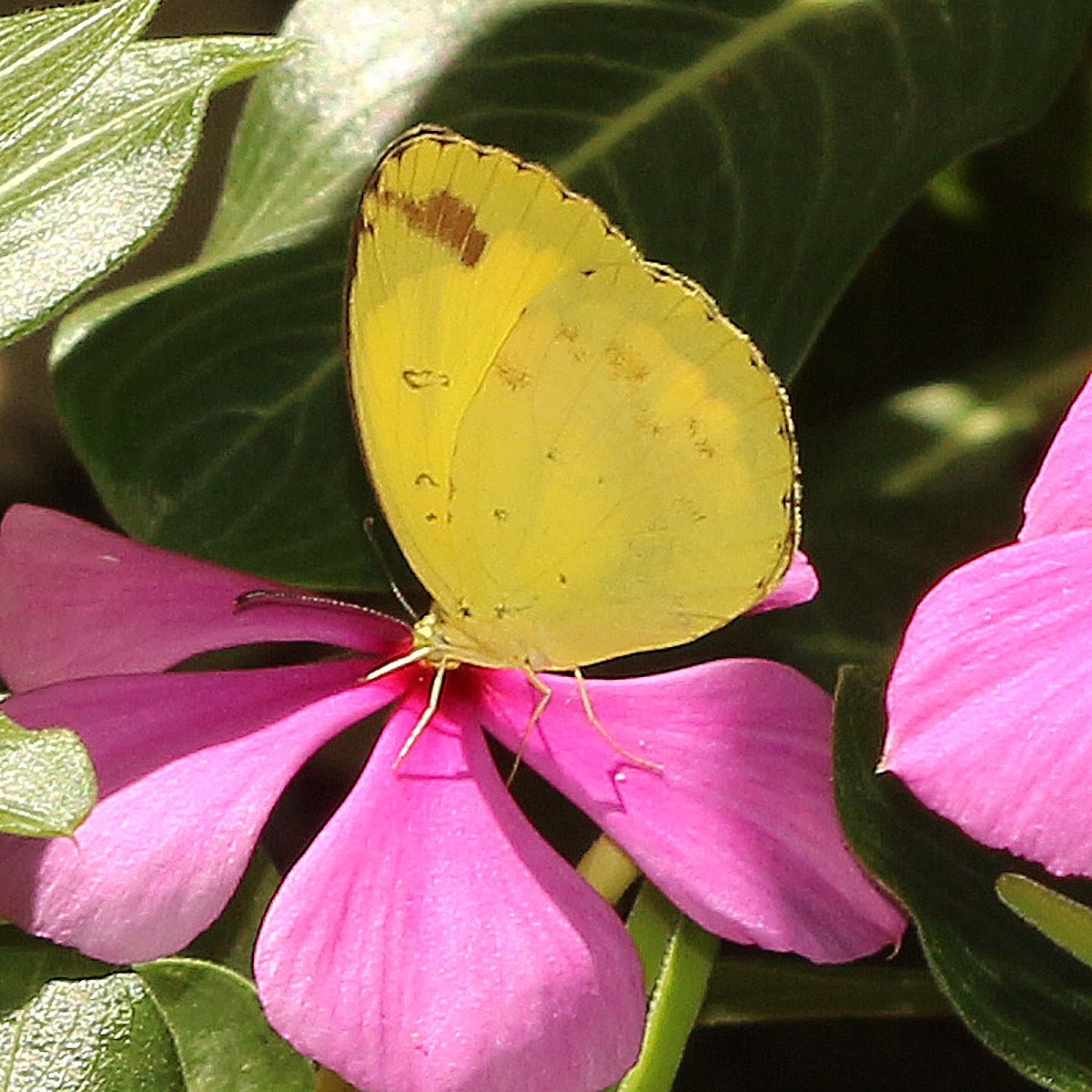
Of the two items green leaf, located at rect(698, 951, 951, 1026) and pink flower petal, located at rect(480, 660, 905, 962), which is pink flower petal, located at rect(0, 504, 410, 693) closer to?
pink flower petal, located at rect(480, 660, 905, 962)

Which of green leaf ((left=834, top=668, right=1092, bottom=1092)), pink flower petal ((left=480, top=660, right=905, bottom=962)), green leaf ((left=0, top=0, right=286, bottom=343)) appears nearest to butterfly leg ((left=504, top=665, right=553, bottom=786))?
pink flower petal ((left=480, top=660, right=905, bottom=962))

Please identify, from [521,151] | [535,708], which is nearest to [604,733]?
[535,708]

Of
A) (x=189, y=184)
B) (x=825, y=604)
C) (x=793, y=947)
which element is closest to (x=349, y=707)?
(x=793, y=947)

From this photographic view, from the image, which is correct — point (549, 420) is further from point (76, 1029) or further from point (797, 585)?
point (76, 1029)

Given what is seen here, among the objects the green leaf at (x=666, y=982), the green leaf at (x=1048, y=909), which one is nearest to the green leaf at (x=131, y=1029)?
the green leaf at (x=666, y=982)

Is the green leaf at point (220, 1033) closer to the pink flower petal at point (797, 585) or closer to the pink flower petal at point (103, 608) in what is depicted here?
the pink flower petal at point (103, 608)
